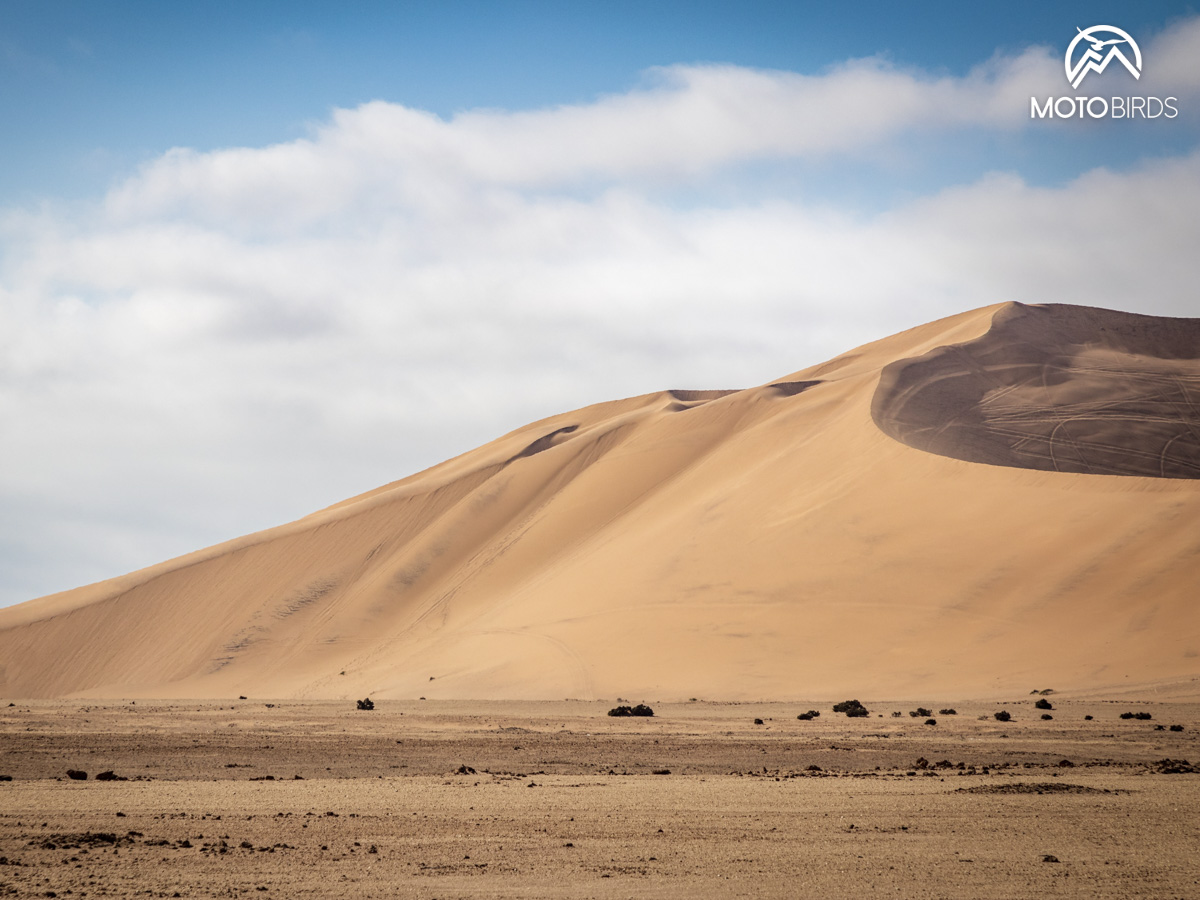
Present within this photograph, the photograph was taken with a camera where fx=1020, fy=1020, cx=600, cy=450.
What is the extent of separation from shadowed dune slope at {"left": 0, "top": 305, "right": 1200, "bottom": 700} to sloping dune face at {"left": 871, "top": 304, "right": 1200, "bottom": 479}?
0.55 ft

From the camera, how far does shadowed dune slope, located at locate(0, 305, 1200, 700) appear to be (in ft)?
91.3

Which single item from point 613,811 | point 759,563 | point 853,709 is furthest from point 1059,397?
point 613,811

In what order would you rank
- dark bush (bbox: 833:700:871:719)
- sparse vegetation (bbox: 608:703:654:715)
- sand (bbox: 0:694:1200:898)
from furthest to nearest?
sparse vegetation (bbox: 608:703:654:715), dark bush (bbox: 833:700:871:719), sand (bbox: 0:694:1200:898)

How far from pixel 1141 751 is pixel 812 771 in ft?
19.0

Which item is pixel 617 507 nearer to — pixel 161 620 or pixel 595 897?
pixel 161 620

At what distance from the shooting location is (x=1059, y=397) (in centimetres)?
4278

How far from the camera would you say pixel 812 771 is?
567 inches

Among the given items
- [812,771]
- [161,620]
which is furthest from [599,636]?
[161,620]

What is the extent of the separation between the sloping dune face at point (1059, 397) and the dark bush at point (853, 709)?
18.3 metres

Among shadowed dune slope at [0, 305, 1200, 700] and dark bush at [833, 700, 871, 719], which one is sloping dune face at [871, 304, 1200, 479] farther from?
dark bush at [833, 700, 871, 719]

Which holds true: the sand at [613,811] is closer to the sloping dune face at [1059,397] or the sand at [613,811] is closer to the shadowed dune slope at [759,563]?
the shadowed dune slope at [759,563]

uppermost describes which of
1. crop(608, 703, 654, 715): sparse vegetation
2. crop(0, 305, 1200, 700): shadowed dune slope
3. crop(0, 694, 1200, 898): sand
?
crop(0, 305, 1200, 700): shadowed dune slope

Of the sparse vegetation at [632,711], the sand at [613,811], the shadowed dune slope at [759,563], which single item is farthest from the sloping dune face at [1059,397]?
the sand at [613,811]

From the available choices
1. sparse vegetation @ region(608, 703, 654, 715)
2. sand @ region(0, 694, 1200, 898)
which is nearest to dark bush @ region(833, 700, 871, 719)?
sand @ region(0, 694, 1200, 898)
